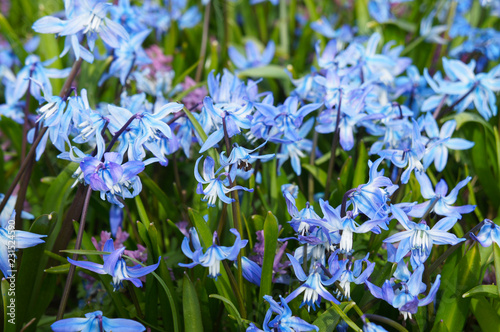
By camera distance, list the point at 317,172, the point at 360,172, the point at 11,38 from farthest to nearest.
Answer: the point at 11,38 < the point at 317,172 < the point at 360,172

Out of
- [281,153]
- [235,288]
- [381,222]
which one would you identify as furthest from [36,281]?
[381,222]

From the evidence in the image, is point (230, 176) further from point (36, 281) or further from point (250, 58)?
point (250, 58)

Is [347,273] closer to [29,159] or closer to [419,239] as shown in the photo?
[419,239]

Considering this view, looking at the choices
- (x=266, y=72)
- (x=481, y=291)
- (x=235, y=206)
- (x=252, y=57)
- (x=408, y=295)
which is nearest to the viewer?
(x=408, y=295)

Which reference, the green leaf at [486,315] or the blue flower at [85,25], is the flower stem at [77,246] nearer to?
the blue flower at [85,25]

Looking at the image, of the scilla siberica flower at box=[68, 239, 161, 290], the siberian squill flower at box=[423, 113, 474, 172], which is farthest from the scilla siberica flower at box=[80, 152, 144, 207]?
the siberian squill flower at box=[423, 113, 474, 172]

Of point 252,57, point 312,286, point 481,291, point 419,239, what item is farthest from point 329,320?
point 252,57

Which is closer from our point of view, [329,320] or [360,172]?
[329,320]
